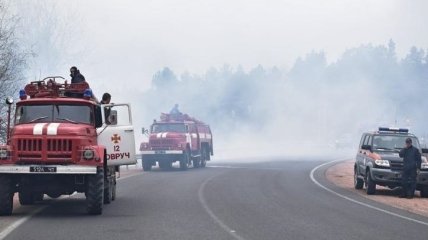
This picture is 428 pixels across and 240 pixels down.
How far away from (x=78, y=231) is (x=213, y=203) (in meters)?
5.80

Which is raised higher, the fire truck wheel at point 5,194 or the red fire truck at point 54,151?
the red fire truck at point 54,151

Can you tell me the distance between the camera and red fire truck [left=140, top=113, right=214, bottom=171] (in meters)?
34.8

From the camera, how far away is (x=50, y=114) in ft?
50.1

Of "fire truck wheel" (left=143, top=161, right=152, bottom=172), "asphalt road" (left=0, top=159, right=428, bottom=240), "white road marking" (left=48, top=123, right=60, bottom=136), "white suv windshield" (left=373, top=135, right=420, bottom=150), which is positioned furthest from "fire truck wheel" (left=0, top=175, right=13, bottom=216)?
"fire truck wheel" (left=143, top=161, right=152, bottom=172)

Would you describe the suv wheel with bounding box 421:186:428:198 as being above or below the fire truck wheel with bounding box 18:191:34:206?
below

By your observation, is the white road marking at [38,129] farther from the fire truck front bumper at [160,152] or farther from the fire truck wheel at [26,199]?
the fire truck front bumper at [160,152]

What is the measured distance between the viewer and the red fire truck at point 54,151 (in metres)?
14.1

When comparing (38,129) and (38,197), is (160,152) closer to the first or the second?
(38,197)

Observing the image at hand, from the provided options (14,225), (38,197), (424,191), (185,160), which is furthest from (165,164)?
(14,225)

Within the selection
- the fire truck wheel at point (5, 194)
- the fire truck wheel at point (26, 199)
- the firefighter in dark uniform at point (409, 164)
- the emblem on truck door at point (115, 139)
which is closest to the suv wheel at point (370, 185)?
the firefighter in dark uniform at point (409, 164)

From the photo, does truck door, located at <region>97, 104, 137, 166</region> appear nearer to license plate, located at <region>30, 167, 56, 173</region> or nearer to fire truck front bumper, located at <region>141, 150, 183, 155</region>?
license plate, located at <region>30, 167, 56, 173</region>

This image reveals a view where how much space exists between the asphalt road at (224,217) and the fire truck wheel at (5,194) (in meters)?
0.59

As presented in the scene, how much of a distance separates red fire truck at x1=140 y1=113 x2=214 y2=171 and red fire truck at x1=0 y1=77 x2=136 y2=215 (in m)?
18.9

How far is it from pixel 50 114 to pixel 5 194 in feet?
6.90
